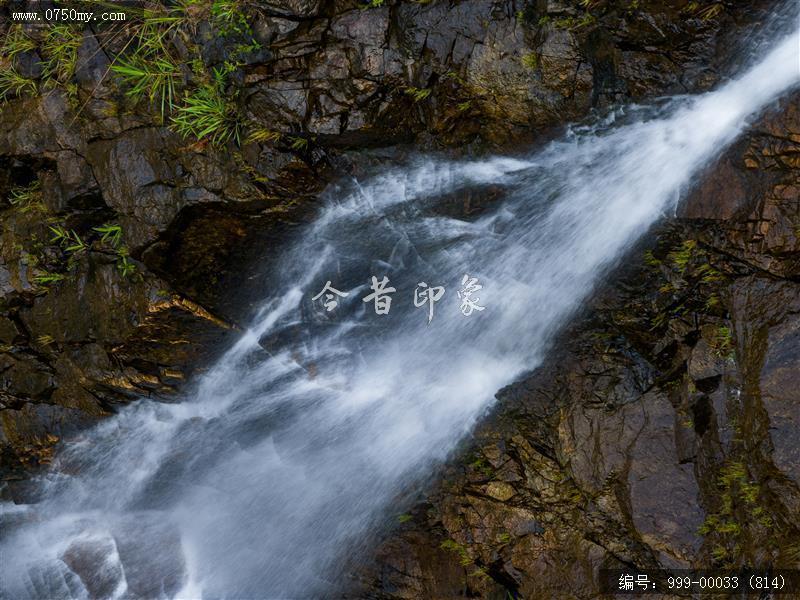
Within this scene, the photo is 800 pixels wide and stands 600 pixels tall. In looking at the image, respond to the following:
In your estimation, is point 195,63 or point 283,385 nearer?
point 195,63

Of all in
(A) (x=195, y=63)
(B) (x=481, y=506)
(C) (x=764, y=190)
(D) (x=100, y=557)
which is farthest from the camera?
(D) (x=100, y=557)

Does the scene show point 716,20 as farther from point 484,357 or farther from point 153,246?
point 153,246

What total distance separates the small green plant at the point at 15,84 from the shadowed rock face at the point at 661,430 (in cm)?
493

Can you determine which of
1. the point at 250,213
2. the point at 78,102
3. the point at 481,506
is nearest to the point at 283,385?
the point at 250,213

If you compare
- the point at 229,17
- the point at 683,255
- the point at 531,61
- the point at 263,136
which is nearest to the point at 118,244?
the point at 263,136

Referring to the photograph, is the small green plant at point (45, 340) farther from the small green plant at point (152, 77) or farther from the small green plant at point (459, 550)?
the small green plant at point (459, 550)

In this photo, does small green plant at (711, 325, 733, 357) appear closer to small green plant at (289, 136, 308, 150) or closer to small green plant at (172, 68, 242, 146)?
small green plant at (289, 136, 308, 150)

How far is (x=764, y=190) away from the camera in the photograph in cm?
436

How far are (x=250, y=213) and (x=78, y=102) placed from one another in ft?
5.73

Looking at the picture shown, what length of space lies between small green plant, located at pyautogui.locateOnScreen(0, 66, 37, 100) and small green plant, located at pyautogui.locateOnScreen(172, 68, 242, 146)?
147cm


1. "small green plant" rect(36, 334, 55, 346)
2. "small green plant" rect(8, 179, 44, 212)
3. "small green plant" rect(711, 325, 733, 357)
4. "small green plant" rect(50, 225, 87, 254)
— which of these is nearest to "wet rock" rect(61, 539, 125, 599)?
"small green plant" rect(36, 334, 55, 346)

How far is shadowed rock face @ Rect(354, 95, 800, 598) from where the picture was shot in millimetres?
4457

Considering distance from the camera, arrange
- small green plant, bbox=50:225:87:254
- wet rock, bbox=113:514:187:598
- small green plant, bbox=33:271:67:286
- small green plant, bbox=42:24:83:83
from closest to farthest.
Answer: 1. small green plant, bbox=42:24:83:83
2. small green plant, bbox=50:225:87:254
3. small green plant, bbox=33:271:67:286
4. wet rock, bbox=113:514:187:598

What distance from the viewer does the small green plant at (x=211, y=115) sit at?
15.9 ft
